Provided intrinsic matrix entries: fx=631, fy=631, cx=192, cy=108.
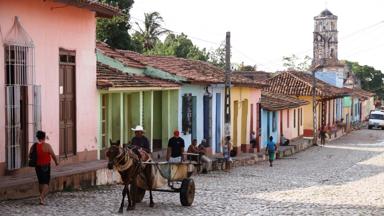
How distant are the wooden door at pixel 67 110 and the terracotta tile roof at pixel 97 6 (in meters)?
1.49

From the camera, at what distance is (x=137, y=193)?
468 inches

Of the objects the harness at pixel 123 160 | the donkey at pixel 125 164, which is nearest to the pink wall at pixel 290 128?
the donkey at pixel 125 164

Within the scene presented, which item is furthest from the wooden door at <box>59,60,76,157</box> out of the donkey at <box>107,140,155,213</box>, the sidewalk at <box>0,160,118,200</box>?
the donkey at <box>107,140,155,213</box>

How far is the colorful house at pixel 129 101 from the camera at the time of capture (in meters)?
18.1

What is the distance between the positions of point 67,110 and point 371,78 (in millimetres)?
93243

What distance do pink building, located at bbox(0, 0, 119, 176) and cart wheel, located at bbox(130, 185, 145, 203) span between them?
2.77 meters

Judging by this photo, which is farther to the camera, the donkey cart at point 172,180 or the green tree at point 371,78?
the green tree at point 371,78

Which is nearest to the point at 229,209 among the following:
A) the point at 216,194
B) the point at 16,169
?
the point at 216,194

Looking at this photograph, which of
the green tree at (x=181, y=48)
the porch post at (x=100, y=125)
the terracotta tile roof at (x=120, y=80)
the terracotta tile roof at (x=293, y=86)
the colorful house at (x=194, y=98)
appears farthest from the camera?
the green tree at (x=181, y=48)

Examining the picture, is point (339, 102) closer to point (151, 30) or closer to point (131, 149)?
point (151, 30)

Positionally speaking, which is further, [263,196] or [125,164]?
[263,196]

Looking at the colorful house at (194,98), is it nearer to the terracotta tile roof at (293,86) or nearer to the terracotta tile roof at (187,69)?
the terracotta tile roof at (187,69)

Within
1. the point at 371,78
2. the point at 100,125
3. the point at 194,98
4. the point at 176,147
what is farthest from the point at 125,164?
the point at 371,78

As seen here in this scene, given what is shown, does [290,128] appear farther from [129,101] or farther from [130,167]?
[130,167]
